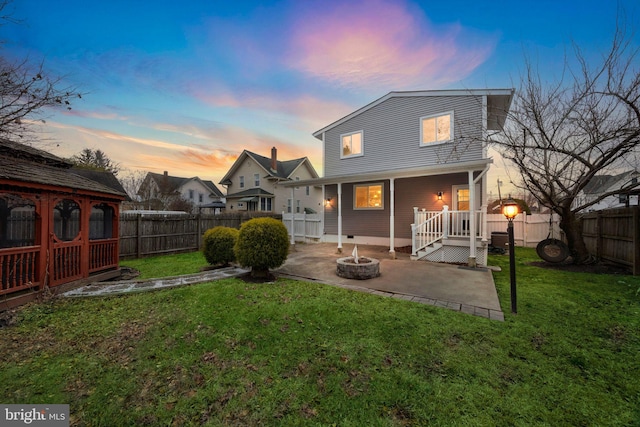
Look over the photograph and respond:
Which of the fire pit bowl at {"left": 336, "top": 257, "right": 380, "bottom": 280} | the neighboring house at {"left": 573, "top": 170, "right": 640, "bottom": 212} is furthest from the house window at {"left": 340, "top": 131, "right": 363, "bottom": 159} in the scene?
the neighboring house at {"left": 573, "top": 170, "right": 640, "bottom": 212}

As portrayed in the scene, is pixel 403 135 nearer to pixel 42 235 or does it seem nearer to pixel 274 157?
pixel 42 235

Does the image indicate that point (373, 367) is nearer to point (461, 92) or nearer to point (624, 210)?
point (624, 210)

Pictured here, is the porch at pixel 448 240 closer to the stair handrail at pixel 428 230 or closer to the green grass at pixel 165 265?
the stair handrail at pixel 428 230

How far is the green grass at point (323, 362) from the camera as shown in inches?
86.8

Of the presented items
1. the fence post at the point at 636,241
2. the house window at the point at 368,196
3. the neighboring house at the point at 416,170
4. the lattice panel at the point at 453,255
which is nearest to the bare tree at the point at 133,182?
the neighboring house at the point at 416,170

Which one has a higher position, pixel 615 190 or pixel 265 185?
pixel 265 185

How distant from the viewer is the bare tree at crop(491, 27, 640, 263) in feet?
21.3

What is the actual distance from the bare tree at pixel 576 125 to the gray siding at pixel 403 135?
4.60 ft

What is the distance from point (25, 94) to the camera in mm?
5352

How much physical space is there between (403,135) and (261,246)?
28.2 ft

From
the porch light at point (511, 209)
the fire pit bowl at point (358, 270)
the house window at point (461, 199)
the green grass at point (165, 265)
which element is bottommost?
the green grass at point (165, 265)

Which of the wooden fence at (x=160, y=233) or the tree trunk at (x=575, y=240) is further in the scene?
the wooden fence at (x=160, y=233)

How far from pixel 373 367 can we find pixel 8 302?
6.57m

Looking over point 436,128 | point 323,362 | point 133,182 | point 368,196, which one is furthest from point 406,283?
point 133,182
